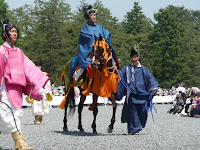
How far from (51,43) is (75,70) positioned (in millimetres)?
36242

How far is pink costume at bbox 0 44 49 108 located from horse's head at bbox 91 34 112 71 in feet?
8.85

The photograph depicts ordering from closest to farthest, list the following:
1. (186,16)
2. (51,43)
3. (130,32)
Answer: (51,43) → (130,32) → (186,16)

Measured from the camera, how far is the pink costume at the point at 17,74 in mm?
7719

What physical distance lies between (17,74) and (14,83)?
158 millimetres

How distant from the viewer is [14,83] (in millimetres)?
7730

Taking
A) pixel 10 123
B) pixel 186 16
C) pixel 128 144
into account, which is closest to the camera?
pixel 10 123

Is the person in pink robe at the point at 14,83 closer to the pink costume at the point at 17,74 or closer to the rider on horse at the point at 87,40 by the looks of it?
the pink costume at the point at 17,74

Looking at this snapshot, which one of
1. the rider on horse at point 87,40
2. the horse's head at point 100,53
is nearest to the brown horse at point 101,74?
the horse's head at point 100,53

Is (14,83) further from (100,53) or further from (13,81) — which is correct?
(100,53)

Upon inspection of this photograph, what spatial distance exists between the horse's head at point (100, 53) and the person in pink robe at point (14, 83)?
104 inches

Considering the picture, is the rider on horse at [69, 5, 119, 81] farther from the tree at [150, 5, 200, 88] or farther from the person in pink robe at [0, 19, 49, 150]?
the tree at [150, 5, 200, 88]

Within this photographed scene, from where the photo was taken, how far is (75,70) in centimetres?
1204

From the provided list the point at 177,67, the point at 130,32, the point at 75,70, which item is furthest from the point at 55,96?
the point at 130,32

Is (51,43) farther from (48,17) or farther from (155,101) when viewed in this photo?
(155,101)
